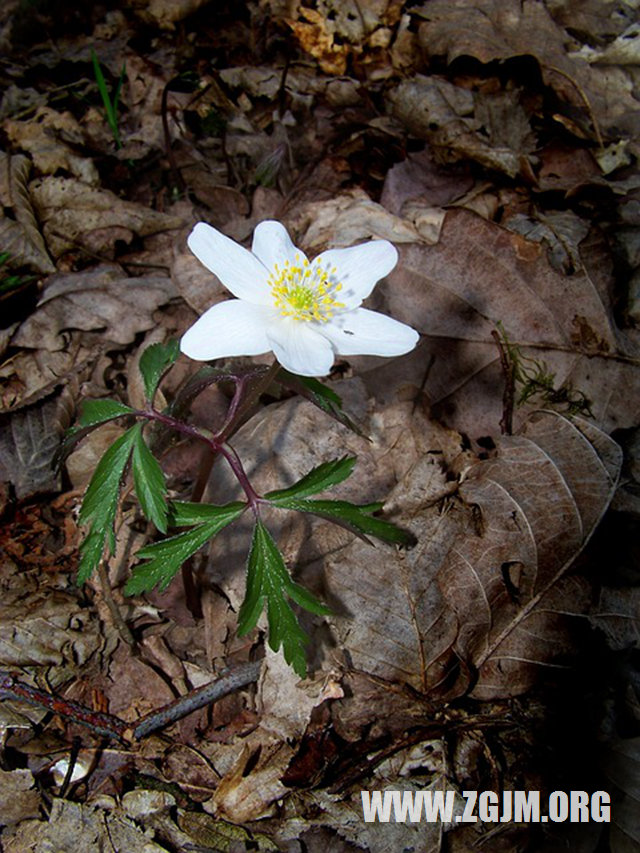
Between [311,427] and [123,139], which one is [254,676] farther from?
[123,139]

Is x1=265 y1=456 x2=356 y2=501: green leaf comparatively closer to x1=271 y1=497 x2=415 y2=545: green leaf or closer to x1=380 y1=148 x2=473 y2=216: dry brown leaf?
x1=271 y1=497 x2=415 y2=545: green leaf

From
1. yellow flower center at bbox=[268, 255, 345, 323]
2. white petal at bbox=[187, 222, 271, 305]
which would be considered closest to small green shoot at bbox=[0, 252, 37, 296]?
white petal at bbox=[187, 222, 271, 305]

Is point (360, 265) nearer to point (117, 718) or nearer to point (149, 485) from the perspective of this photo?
point (149, 485)

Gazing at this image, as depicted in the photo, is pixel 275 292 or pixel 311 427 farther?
pixel 311 427

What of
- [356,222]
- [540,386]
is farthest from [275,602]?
[356,222]

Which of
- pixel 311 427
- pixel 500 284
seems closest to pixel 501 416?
pixel 500 284

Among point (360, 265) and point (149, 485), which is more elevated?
point (360, 265)
